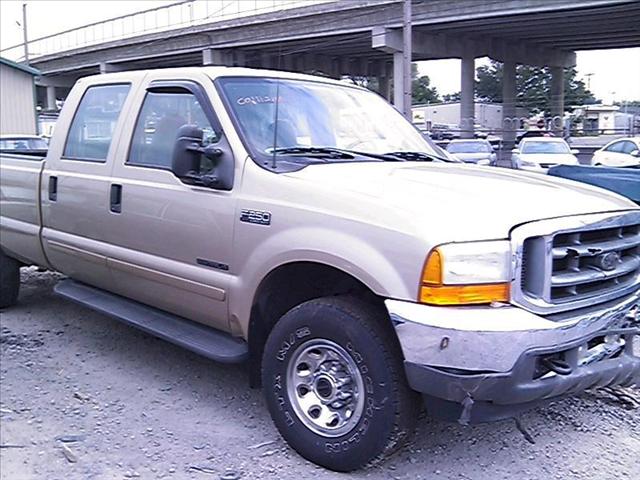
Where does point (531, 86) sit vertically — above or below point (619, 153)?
above

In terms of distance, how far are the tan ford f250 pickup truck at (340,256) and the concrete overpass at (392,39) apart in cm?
2752

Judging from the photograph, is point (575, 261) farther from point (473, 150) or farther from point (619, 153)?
point (473, 150)

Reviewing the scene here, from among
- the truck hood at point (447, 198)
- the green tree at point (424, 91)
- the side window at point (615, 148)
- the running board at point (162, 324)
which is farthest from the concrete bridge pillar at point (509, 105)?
the truck hood at point (447, 198)

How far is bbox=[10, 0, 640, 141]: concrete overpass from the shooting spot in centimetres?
3184

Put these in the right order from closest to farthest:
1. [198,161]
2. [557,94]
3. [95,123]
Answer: [198,161] → [95,123] → [557,94]

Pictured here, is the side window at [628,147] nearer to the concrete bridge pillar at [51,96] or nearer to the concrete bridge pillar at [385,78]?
the concrete bridge pillar at [385,78]

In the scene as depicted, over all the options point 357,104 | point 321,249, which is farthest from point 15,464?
point 357,104

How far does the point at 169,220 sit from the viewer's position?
4.31 meters

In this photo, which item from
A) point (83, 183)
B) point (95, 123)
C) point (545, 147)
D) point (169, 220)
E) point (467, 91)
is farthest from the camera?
point (467, 91)

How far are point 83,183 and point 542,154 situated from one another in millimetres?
20133

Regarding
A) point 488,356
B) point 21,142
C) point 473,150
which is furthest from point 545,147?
point 488,356

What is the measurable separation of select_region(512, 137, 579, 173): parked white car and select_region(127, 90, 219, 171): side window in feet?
61.5

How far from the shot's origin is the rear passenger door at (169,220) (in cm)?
407

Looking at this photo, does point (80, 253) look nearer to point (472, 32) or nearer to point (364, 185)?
point (364, 185)
